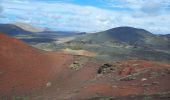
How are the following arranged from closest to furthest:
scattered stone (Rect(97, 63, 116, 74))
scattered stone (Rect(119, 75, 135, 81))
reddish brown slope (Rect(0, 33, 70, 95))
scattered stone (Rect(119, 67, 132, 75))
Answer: scattered stone (Rect(119, 75, 135, 81)) → scattered stone (Rect(119, 67, 132, 75)) → reddish brown slope (Rect(0, 33, 70, 95)) → scattered stone (Rect(97, 63, 116, 74))

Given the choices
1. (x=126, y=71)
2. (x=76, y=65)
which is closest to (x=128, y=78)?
(x=126, y=71)

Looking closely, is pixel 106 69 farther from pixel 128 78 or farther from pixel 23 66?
pixel 23 66

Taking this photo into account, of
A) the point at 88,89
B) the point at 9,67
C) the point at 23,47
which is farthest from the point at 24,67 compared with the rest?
the point at 88,89

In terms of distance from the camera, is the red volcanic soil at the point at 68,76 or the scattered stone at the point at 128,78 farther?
the scattered stone at the point at 128,78

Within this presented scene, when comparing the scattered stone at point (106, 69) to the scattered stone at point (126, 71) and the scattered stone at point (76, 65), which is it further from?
the scattered stone at point (76, 65)

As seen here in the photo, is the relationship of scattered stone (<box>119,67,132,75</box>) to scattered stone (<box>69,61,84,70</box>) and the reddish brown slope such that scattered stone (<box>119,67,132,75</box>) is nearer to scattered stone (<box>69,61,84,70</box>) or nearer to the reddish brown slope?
scattered stone (<box>69,61,84,70</box>)

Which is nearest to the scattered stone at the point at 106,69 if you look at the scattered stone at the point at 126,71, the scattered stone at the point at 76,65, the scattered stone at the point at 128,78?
the scattered stone at the point at 126,71

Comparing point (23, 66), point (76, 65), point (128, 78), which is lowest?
point (128, 78)

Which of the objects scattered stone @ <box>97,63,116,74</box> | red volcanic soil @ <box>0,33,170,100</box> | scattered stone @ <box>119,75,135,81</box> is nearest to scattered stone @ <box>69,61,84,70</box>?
red volcanic soil @ <box>0,33,170,100</box>
